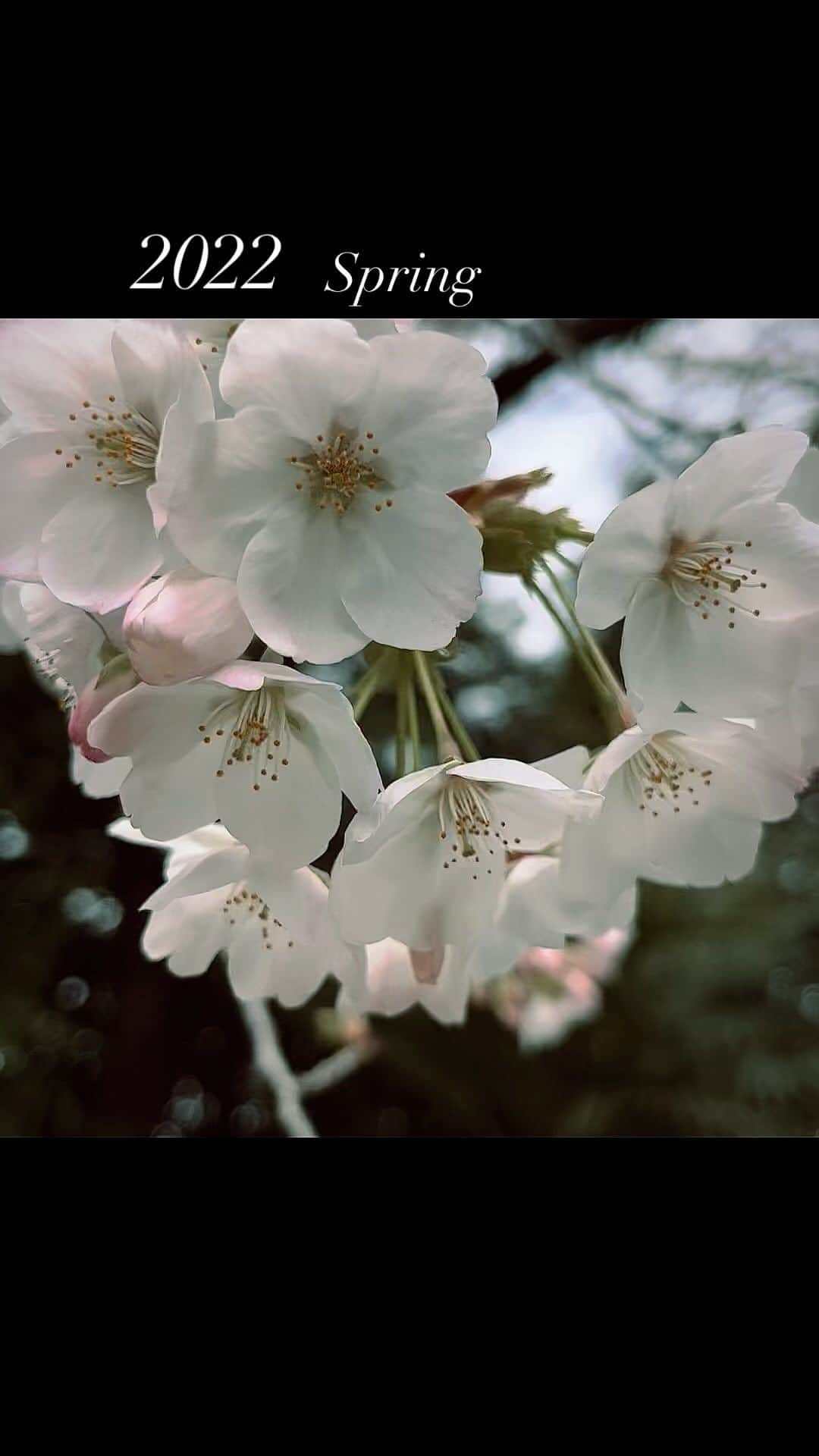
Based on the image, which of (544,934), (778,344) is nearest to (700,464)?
(544,934)

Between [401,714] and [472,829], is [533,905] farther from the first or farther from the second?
[401,714]

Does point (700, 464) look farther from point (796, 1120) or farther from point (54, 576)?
point (796, 1120)

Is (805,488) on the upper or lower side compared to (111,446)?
lower

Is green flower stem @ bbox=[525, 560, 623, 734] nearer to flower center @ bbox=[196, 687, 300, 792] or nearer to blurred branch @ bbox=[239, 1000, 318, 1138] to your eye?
flower center @ bbox=[196, 687, 300, 792]

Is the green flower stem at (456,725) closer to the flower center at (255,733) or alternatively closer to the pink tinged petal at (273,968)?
the flower center at (255,733)

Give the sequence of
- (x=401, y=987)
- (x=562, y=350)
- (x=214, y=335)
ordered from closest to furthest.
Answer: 1. (x=214, y=335)
2. (x=401, y=987)
3. (x=562, y=350)

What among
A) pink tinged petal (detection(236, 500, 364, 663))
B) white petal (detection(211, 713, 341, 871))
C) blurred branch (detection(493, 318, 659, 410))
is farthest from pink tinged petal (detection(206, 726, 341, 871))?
blurred branch (detection(493, 318, 659, 410))

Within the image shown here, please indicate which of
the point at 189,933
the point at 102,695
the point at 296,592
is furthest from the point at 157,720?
the point at 189,933
